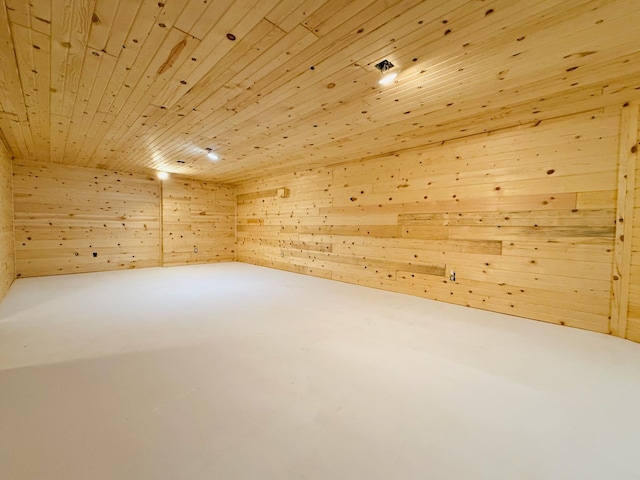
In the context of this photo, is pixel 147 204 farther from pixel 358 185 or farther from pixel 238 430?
pixel 238 430

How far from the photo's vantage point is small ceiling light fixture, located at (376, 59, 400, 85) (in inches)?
76.2

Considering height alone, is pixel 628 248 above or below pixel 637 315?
above

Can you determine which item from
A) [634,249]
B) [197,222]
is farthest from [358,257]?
[197,222]

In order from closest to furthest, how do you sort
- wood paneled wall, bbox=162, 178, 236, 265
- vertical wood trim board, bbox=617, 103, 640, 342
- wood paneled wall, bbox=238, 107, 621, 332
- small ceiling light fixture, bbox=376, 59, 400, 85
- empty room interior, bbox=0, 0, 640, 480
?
empty room interior, bbox=0, 0, 640, 480 < small ceiling light fixture, bbox=376, 59, 400, 85 < vertical wood trim board, bbox=617, 103, 640, 342 < wood paneled wall, bbox=238, 107, 621, 332 < wood paneled wall, bbox=162, 178, 236, 265

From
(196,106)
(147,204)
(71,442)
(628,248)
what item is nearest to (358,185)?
(196,106)

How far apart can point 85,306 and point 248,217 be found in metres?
4.27

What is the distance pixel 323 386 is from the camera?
1.68 m

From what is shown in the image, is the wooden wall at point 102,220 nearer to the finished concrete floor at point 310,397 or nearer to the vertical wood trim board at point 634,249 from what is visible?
the finished concrete floor at point 310,397

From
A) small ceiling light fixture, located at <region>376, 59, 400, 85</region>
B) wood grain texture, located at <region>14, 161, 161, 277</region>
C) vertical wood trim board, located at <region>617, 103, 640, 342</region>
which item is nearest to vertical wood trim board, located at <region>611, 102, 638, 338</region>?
vertical wood trim board, located at <region>617, 103, 640, 342</region>

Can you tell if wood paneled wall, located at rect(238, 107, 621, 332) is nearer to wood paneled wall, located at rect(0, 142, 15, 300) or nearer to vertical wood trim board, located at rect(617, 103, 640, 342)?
vertical wood trim board, located at rect(617, 103, 640, 342)

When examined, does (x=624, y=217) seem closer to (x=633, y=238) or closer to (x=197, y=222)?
(x=633, y=238)

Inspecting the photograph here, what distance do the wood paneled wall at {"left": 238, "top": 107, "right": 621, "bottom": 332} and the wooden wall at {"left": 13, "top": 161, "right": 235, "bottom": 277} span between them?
12.2 ft

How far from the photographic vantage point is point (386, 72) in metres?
2.04

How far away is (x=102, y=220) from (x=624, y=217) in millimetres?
8200
